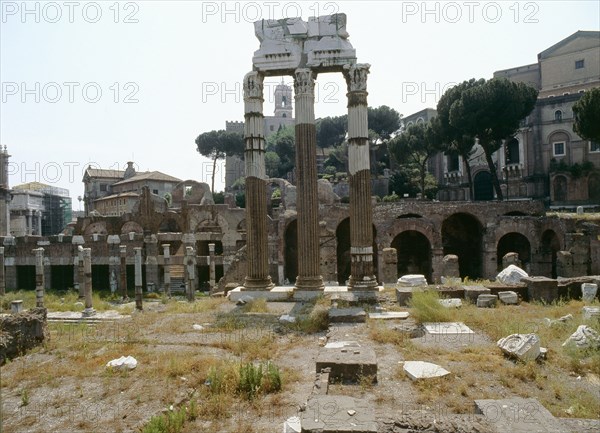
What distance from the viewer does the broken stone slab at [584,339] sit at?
21.0 feet

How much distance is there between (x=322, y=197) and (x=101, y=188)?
3695cm

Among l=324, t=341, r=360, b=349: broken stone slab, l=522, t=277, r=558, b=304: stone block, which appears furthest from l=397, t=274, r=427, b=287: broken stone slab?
l=324, t=341, r=360, b=349: broken stone slab

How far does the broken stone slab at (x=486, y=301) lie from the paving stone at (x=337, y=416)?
603 centimetres

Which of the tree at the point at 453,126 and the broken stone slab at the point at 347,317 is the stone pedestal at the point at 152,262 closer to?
the broken stone slab at the point at 347,317

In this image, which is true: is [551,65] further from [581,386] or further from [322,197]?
[581,386]

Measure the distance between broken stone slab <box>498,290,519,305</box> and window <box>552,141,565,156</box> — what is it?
96.2 ft

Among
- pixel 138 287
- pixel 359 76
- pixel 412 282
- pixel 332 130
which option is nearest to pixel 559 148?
pixel 412 282

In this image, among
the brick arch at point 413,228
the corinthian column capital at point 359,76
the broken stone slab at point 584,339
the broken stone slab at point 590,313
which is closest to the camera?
the broken stone slab at point 584,339

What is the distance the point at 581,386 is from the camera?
5363 mm

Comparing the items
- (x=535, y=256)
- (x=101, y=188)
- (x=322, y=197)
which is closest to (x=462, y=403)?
(x=535, y=256)

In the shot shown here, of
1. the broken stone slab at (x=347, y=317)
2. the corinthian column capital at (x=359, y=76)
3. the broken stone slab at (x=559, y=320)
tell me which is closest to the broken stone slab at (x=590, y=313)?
the broken stone slab at (x=559, y=320)

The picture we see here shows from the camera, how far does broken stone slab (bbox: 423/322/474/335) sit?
7.59m

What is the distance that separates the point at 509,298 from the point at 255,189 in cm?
654

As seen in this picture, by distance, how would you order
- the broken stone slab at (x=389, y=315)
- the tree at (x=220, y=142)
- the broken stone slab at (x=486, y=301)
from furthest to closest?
1. the tree at (x=220, y=142)
2. the broken stone slab at (x=486, y=301)
3. the broken stone slab at (x=389, y=315)
